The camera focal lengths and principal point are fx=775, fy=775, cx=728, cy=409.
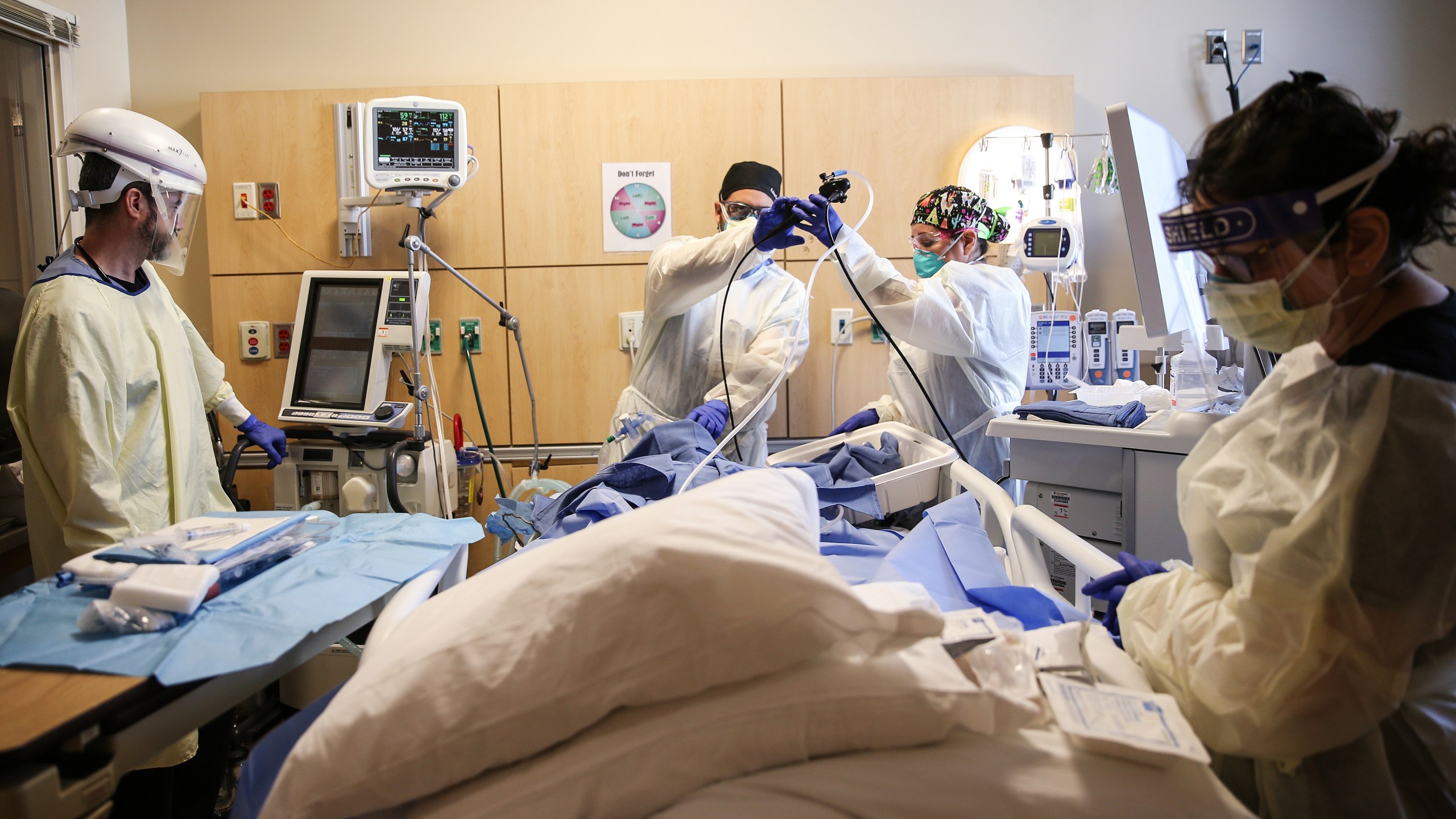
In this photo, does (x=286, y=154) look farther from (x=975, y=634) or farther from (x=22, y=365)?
(x=975, y=634)

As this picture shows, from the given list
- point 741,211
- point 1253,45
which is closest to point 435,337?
point 741,211

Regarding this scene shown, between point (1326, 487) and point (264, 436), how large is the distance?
257cm

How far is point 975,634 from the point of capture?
0.82 metres

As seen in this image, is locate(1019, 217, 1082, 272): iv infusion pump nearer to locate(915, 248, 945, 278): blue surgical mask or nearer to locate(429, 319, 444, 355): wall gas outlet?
locate(915, 248, 945, 278): blue surgical mask

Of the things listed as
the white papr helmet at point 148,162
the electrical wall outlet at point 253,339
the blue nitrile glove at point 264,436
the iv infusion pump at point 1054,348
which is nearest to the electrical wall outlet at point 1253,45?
the iv infusion pump at point 1054,348

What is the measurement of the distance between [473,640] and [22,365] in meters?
1.62

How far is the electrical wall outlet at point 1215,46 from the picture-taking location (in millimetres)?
3406

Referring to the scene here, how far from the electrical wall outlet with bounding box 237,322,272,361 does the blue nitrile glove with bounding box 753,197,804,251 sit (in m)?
2.28

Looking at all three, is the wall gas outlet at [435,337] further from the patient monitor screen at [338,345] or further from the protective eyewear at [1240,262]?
the protective eyewear at [1240,262]

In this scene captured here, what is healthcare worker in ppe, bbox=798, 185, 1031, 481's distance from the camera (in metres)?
2.25

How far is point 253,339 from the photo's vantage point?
3.23 metres

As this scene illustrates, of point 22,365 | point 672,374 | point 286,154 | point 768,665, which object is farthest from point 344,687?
point 286,154

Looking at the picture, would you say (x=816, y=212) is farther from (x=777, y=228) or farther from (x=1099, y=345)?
(x=1099, y=345)

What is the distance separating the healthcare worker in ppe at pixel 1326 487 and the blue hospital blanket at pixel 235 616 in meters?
1.01
